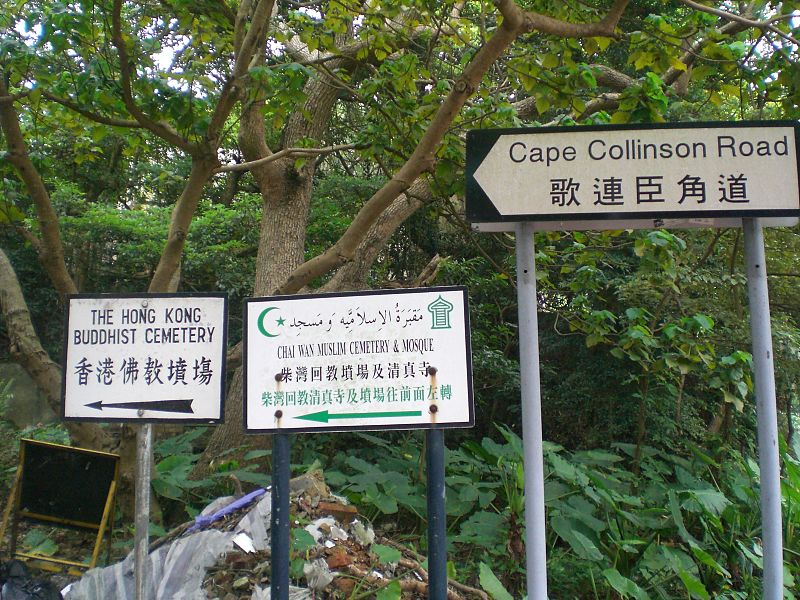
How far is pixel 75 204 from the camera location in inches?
374

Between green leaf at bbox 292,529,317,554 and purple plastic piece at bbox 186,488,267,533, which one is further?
purple plastic piece at bbox 186,488,267,533

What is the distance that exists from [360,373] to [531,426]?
2.30 feet

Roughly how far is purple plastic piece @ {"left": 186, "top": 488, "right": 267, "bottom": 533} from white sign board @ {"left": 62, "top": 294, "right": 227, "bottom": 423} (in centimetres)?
157

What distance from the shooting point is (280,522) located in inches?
97.0

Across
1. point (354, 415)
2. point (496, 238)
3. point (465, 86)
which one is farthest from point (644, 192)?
point (496, 238)

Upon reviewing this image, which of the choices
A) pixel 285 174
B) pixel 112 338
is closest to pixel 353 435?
pixel 285 174

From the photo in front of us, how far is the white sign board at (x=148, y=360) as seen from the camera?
253cm

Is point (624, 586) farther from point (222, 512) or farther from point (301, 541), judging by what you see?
point (222, 512)

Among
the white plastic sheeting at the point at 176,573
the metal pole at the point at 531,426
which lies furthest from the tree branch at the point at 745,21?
the white plastic sheeting at the point at 176,573

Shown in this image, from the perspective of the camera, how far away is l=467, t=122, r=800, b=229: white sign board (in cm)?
247

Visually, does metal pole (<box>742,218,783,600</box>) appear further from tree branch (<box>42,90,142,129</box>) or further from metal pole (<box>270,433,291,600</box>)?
tree branch (<box>42,90,142,129</box>)

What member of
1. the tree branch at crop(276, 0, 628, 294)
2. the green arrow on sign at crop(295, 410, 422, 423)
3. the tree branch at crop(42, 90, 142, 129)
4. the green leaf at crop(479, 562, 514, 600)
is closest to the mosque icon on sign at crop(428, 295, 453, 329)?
the green arrow on sign at crop(295, 410, 422, 423)

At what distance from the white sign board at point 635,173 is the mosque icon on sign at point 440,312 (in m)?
0.38

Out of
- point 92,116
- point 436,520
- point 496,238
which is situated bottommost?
point 436,520
